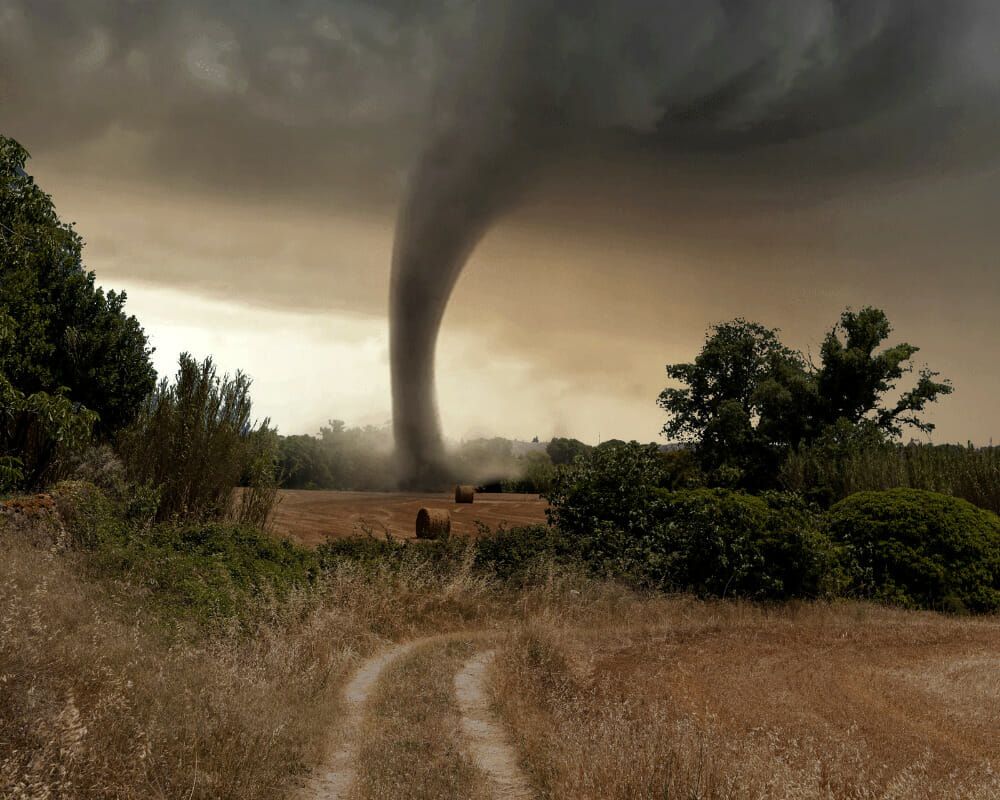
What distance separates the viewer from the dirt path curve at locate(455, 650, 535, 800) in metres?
5.38

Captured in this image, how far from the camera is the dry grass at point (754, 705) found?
15.8 ft

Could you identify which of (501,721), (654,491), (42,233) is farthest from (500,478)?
(501,721)

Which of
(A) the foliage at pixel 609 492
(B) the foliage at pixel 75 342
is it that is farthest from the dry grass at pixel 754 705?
(B) the foliage at pixel 75 342

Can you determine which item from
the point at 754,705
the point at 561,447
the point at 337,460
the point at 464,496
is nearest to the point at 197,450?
the point at 754,705

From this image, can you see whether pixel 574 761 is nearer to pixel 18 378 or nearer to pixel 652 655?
pixel 652 655

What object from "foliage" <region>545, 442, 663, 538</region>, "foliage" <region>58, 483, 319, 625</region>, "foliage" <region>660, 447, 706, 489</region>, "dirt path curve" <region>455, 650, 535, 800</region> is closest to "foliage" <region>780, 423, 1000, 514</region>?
"foliage" <region>660, 447, 706, 489</region>

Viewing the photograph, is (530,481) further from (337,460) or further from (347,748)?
(347,748)

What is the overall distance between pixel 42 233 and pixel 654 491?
505 inches

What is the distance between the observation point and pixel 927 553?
518 inches

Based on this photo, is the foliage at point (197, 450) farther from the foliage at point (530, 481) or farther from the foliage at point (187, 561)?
the foliage at point (530, 481)

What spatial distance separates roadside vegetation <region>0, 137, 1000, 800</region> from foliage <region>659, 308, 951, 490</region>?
997cm

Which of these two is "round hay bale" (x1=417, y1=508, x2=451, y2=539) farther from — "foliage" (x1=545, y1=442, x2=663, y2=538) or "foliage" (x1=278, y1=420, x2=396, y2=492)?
"foliage" (x1=278, y1=420, x2=396, y2=492)

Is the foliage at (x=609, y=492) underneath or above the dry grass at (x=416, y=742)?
above

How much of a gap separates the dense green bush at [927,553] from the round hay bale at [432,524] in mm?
10180
